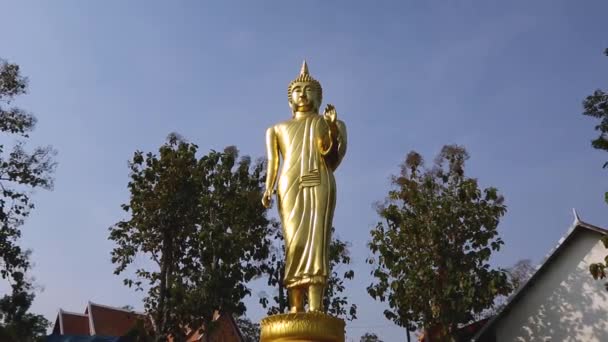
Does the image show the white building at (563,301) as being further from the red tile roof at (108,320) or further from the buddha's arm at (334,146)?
the red tile roof at (108,320)

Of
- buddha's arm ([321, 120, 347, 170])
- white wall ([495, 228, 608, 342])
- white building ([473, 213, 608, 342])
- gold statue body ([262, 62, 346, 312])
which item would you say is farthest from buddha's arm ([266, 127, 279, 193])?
white wall ([495, 228, 608, 342])

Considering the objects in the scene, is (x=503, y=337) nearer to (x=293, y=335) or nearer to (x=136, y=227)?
(x=136, y=227)

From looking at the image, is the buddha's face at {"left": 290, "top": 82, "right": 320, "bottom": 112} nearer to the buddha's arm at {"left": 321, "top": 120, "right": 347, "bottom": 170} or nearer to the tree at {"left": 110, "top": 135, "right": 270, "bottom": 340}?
the buddha's arm at {"left": 321, "top": 120, "right": 347, "bottom": 170}

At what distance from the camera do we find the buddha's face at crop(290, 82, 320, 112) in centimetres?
897

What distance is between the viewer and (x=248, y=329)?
25.4 meters

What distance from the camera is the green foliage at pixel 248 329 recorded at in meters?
23.7

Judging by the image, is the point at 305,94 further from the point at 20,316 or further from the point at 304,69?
the point at 20,316

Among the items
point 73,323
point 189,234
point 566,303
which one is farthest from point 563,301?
point 73,323

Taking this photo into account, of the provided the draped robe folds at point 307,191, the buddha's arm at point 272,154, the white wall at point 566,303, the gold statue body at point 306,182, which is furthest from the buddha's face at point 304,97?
the white wall at point 566,303

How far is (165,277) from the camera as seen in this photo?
14.0m

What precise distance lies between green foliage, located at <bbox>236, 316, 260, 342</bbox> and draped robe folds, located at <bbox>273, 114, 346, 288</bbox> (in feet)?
51.2

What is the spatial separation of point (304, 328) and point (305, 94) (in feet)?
11.1

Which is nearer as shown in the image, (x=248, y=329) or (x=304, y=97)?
(x=304, y=97)

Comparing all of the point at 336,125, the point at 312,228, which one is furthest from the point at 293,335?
the point at 336,125
